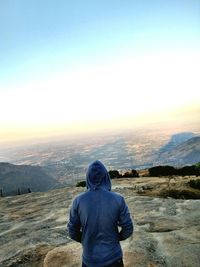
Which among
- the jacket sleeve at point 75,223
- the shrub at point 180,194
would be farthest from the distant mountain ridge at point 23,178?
the jacket sleeve at point 75,223

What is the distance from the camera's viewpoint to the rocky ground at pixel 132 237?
20.3 ft

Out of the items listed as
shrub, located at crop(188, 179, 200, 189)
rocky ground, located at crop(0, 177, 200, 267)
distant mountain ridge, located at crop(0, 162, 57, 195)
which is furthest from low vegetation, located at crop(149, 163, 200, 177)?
distant mountain ridge, located at crop(0, 162, 57, 195)

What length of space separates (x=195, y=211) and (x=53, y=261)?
15.8 feet

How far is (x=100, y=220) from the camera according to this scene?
3717 millimetres

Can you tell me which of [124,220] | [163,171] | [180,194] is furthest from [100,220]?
[163,171]

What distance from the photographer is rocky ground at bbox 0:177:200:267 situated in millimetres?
6180

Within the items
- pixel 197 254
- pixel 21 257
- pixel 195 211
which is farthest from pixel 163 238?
pixel 21 257

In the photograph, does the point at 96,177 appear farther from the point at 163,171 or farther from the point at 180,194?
the point at 163,171

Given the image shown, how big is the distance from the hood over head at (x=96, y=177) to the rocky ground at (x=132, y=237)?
2762mm

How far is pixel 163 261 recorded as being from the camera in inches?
233

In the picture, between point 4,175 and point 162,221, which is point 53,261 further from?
point 4,175

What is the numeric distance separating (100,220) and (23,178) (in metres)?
159

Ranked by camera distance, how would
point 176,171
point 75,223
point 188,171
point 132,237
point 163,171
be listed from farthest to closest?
point 163,171 → point 176,171 → point 188,171 → point 132,237 → point 75,223

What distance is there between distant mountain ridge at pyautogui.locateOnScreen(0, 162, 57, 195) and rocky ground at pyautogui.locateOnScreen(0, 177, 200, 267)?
13376 cm
